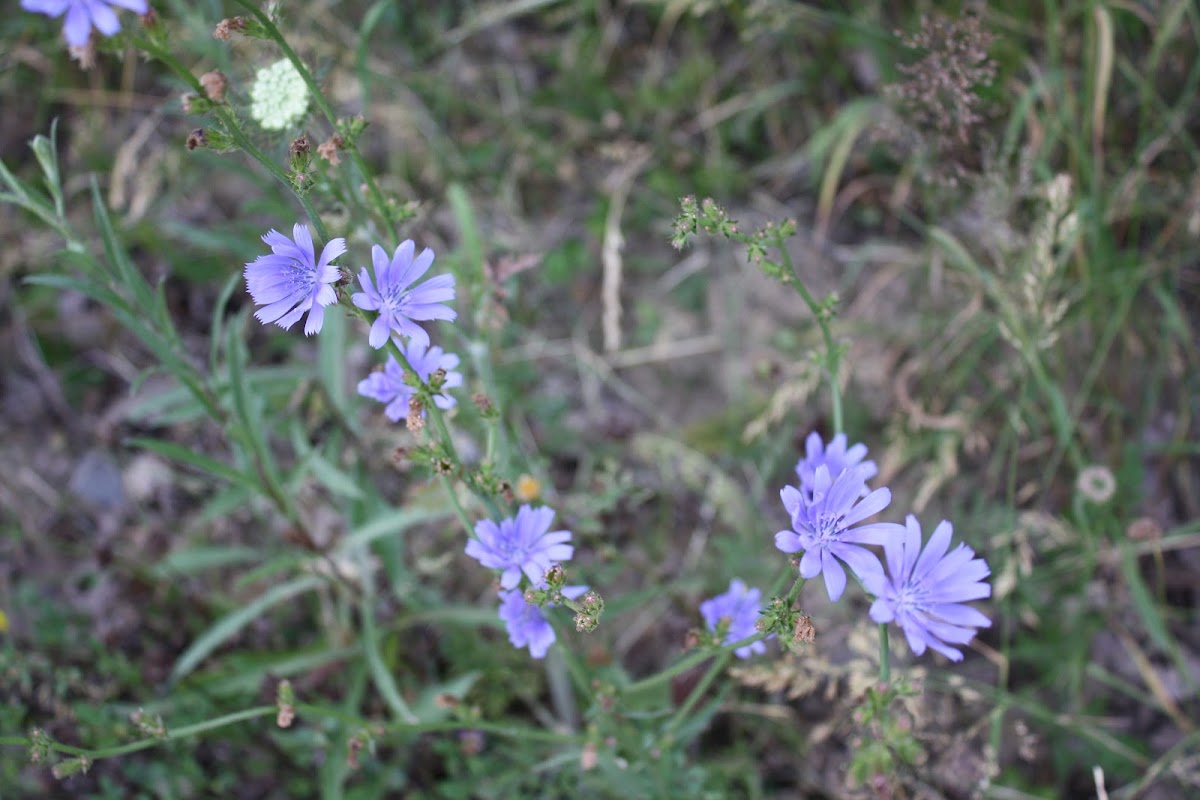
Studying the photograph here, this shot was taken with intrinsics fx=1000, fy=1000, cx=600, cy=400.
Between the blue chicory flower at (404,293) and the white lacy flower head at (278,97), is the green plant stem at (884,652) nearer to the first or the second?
the blue chicory flower at (404,293)

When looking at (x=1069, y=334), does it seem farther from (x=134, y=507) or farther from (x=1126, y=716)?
(x=134, y=507)

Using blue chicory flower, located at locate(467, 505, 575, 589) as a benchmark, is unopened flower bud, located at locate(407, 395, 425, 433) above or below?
above

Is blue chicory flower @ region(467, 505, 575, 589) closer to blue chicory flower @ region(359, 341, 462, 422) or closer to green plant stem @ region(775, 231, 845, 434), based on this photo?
blue chicory flower @ region(359, 341, 462, 422)

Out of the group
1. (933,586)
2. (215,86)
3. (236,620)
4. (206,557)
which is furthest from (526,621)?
(206,557)

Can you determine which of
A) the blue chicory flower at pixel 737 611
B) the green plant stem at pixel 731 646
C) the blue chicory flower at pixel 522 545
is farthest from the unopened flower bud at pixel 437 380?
the blue chicory flower at pixel 737 611

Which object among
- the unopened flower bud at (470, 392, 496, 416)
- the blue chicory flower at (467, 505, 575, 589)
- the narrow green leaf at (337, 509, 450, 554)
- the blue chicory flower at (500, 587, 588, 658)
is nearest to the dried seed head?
the unopened flower bud at (470, 392, 496, 416)

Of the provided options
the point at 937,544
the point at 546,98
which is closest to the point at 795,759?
the point at 937,544

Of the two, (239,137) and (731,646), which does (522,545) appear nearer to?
(731,646)
